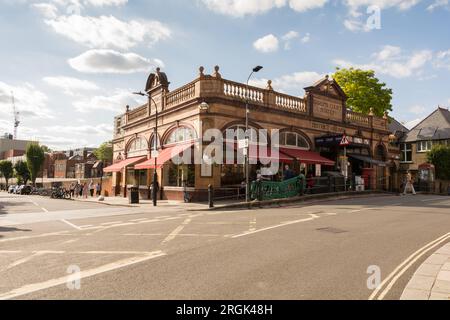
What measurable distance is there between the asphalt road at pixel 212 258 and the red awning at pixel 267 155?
421 inches

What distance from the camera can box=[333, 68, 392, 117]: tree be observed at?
4225 centimetres

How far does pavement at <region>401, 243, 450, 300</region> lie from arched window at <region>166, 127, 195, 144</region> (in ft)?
58.5

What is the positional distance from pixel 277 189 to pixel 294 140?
24.0 feet

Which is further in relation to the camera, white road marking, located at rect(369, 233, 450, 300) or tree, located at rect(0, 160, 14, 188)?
tree, located at rect(0, 160, 14, 188)

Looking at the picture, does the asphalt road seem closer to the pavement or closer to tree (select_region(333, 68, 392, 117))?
the pavement

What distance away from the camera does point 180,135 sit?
24.8m

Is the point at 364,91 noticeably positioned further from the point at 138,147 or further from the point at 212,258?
the point at 212,258

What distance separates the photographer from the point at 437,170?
142 ft

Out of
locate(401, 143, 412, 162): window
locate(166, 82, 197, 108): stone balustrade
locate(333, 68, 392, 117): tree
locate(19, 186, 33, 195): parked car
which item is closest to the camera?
locate(166, 82, 197, 108): stone balustrade

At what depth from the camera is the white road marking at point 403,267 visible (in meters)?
4.99

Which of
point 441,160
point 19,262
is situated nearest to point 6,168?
point 441,160

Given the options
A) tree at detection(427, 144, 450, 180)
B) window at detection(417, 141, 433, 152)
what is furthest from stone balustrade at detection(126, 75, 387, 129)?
window at detection(417, 141, 433, 152)
